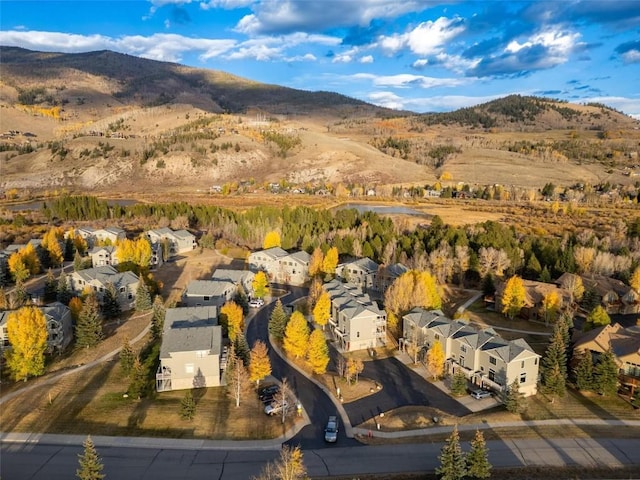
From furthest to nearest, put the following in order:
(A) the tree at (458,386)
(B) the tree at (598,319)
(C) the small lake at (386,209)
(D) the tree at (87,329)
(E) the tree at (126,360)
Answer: (C) the small lake at (386,209), (B) the tree at (598,319), (D) the tree at (87,329), (E) the tree at (126,360), (A) the tree at (458,386)

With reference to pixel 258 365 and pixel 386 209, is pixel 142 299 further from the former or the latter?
pixel 386 209

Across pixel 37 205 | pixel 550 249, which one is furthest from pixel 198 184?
pixel 550 249

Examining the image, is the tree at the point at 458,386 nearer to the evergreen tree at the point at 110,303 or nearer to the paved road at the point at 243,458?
the paved road at the point at 243,458

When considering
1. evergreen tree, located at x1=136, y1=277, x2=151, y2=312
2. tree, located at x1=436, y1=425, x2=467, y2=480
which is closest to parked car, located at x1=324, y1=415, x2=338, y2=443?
tree, located at x1=436, y1=425, x2=467, y2=480

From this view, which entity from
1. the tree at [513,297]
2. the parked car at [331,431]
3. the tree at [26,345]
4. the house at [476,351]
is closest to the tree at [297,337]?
the house at [476,351]

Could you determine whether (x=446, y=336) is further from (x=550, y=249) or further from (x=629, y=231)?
(x=629, y=231)

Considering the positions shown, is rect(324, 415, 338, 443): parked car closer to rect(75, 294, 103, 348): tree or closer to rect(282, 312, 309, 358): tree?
rect(282, 312, 309, 358): tree
